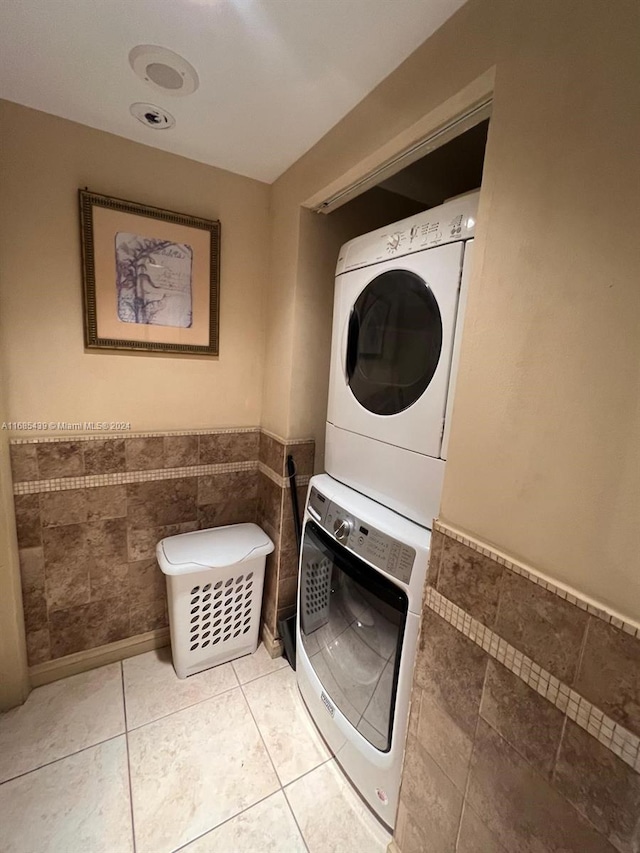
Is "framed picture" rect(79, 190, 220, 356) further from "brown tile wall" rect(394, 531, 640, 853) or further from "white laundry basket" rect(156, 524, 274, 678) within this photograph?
"brown tile wall" rect(394, 531, 640, 853)

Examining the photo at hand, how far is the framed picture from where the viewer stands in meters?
1.39

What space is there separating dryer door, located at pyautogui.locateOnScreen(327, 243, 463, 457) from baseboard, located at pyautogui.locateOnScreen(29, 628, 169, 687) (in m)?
1.45

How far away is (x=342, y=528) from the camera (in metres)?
1.17

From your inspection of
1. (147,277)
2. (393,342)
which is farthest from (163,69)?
(393,342)

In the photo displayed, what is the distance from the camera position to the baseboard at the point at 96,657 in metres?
1.56

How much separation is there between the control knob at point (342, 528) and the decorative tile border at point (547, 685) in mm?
319

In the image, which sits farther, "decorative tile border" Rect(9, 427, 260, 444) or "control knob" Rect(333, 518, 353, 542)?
"decorative tile border" Rect(9, 427, 260, 444)

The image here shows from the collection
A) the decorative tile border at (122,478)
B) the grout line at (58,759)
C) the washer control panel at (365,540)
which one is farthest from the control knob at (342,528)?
the grout line at (58,759)

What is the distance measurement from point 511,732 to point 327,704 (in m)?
0.77

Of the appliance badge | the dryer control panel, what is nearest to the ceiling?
the dryer control panel

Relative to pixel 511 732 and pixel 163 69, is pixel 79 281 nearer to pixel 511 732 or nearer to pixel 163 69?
pixel 163 69

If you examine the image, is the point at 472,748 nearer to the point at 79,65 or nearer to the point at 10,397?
the point at 10,397

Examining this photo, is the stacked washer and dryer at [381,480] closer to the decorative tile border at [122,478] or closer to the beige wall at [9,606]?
the decorative tile border at [122,478]

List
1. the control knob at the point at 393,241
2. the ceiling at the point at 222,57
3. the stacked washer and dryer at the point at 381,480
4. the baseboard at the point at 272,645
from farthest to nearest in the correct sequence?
1. the baseboard at the point at 272,645
2. the control knob at the point at 393,241
3. the stacked washer and dryer at the point at 381,480
4. the ceiling at the point at 222,57
